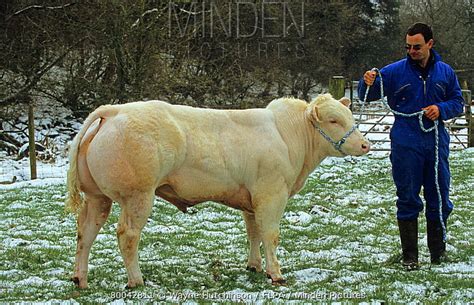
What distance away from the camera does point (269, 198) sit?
6137 mm

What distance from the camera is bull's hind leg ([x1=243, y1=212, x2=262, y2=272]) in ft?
21.4

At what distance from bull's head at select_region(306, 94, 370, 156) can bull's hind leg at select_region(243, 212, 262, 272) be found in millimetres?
1068

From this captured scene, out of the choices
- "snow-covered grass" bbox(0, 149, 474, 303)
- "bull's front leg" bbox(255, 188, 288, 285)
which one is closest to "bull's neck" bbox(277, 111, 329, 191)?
"bull's front leg" bbox(255, 188, 288, 285)

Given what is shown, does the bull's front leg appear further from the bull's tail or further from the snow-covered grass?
the bull's tail

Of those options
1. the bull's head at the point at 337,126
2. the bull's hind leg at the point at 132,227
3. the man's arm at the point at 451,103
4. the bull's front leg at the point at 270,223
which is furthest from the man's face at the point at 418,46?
the bull's hind leg at the point at 132,227

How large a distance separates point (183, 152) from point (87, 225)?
1.10 m

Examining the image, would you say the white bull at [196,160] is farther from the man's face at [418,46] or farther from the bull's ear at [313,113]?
the man's face at [418,46]

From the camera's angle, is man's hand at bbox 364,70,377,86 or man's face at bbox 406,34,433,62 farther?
man's hand at bbox 364,70,377,86

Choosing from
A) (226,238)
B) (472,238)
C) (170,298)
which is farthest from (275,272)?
(472,238)

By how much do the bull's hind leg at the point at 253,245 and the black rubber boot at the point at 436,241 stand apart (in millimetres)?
1712

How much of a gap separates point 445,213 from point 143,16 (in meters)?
16.0

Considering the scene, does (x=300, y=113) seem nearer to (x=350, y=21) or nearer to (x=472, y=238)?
(x=472, y=238)

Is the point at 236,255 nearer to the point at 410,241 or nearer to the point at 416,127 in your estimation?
the point at 410,241

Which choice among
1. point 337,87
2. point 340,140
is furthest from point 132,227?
point 337,87
